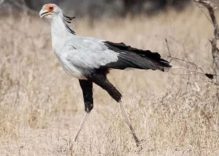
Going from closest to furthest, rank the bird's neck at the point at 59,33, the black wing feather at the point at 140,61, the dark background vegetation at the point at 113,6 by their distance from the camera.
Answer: the black wing feather at the point at 140,61 → the bird's neck at the point at 59,33 → the dark background vegetation at the point at 113,6

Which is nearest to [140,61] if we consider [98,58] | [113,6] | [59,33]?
[98,58]

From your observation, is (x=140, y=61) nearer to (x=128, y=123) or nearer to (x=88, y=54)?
(x=88, y=54)

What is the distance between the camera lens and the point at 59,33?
693 centimetres

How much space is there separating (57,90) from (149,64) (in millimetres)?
2560

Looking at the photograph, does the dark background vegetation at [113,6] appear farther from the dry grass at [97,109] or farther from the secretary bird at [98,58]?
the secretary bird at [98,58]

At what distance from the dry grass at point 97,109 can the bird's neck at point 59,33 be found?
0.85m

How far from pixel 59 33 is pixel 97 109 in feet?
6.87

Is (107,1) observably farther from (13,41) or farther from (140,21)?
(13,41)

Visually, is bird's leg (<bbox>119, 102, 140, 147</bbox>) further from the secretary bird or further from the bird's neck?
the bird's neck

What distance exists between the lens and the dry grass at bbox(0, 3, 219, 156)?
6758mm

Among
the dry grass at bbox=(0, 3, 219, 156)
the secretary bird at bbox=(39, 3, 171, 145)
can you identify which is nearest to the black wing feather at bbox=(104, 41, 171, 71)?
the secretary bird at bbox=(39, 3, 171, 145)

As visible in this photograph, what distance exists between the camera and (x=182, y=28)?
13992 mm

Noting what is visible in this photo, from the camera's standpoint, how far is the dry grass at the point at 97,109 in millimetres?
6758

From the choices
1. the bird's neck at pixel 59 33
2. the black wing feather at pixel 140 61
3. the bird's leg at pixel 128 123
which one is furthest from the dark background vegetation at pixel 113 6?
the black wing feather at pixel 140 61
